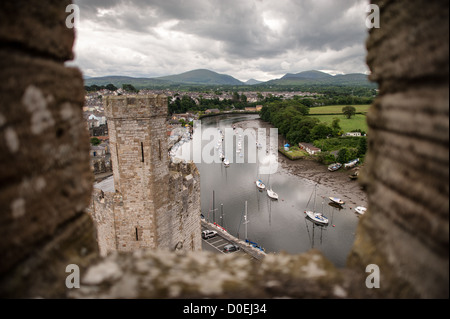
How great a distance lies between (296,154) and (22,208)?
1980 inches

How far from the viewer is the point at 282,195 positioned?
3297cm

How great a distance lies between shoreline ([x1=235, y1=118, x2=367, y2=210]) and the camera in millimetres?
32500

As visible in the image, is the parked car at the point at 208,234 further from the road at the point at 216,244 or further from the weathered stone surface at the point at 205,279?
the weathered stone surface at the point at 205,279

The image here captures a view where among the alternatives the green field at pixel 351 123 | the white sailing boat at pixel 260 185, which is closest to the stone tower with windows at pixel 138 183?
the white sailing boat at pixel 260 185

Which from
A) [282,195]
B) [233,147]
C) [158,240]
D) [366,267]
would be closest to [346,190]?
[282,195]

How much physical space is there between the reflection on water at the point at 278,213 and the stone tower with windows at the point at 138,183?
1615 cm

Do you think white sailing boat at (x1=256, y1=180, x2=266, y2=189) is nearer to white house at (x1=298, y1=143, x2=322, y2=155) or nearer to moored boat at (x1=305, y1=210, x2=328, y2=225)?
moored boat at (x1=305, y1=210, x2=328, y2=225)

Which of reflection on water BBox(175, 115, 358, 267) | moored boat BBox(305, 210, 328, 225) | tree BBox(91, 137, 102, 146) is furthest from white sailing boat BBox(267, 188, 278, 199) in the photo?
tree BBox(91, 137, 102, 146)

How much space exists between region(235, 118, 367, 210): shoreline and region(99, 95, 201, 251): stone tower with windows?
26180 mm

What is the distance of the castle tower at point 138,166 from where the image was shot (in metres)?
7.36

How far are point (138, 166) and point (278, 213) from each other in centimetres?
2298

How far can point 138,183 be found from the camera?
7.64 m
